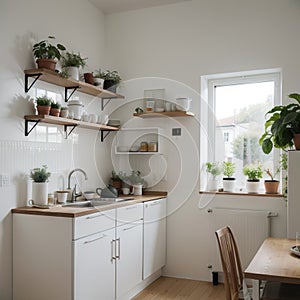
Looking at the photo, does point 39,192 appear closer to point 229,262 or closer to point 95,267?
point 95,267

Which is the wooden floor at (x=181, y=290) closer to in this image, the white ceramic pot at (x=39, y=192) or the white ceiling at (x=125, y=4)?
the white ceramic pot at (x=39, y=192)

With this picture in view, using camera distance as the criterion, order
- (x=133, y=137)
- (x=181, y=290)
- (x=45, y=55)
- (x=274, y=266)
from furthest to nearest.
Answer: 1. (x=133, y=137)
2. (x=181, y=290)
3. (x=45, y=55)
4. (x=274, y=266)

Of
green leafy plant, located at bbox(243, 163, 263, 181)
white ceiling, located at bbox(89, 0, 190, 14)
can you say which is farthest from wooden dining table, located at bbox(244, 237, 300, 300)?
white ceiling, located at bbox(89, 0, 190, 14)

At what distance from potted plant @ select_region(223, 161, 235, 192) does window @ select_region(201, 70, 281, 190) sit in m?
0.10

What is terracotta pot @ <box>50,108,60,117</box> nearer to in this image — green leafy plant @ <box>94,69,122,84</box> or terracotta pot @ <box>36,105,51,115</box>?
terracotta pot @ <box>36,105,51,115</box>

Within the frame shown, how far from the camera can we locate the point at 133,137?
4.49 meters

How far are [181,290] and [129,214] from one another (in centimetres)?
101

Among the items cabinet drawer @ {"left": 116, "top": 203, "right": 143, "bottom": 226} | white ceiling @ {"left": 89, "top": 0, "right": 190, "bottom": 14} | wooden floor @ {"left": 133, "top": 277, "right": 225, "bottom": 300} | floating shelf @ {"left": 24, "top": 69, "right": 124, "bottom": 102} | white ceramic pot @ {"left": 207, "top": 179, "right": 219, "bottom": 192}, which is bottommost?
wooden floor @ {"left": 133, "top": 277, "right": 225, "bottom": 300}

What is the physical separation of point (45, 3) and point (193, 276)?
10.2 ft

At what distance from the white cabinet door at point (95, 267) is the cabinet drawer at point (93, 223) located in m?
0.04

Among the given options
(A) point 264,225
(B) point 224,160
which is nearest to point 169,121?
(B) point 224,160

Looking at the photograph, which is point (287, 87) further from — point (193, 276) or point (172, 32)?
point (193, 276)

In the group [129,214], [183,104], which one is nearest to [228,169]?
[183,104]

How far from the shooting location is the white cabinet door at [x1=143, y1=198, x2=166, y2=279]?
3.94 metres
